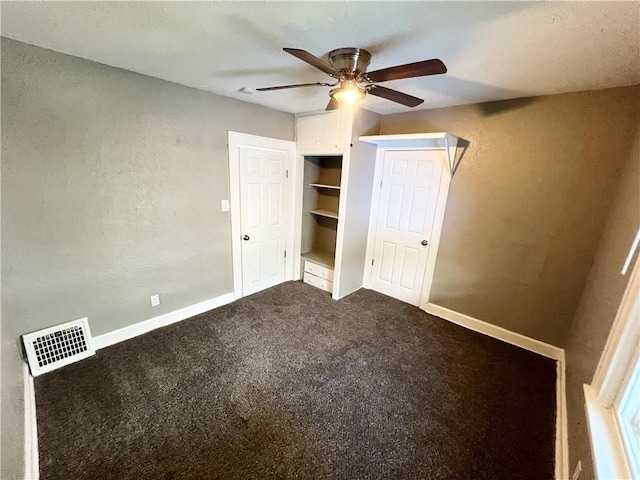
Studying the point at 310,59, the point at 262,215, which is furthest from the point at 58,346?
the point at 310,59

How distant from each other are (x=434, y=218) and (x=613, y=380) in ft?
6.51

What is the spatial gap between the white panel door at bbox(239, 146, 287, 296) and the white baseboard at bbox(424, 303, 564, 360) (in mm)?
2083

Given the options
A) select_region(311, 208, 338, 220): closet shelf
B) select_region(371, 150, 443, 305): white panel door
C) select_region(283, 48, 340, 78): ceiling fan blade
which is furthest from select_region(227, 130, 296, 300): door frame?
select_region(283, 48, 340, 78): ceiling fan blade

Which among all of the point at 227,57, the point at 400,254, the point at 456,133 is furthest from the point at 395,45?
the point at 400,254

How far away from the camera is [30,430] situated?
151 cm

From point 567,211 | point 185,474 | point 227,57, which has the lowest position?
point 185,474

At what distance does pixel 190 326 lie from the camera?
2.65 metres

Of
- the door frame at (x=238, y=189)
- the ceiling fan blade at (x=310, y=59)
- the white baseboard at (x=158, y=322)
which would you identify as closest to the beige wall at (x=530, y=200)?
the door frame at (x=238, y=189)

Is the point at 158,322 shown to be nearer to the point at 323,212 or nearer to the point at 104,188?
the point at 104,188

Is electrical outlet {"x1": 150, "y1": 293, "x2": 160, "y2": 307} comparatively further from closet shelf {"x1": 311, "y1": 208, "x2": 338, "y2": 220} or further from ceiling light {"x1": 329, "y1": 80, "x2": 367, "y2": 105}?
ceiling light {"x1": 329, "y1": 80, "x2": 367, "y2": 105}

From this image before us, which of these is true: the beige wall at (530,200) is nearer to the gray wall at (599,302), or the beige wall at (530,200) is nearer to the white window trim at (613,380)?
the gray wall at (599,302)

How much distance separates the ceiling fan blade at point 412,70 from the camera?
1291 millimetres

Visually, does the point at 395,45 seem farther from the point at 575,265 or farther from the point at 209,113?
the point at 575,265

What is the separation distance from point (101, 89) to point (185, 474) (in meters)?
2.61
